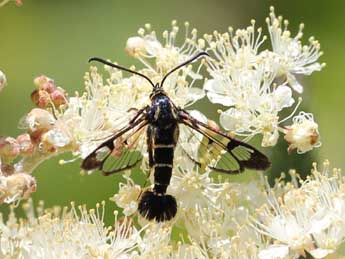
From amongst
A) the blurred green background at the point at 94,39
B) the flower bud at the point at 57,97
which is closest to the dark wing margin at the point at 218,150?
the flower bud at the point at 57,97

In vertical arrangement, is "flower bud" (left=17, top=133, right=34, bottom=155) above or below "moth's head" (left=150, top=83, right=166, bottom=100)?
below

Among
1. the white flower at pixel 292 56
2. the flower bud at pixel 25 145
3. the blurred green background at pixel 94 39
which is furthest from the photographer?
the blurred green background at pixel 94 39

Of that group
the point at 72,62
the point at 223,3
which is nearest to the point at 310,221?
the point at 72,62

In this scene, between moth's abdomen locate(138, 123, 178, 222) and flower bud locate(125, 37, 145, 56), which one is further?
flower bud locate(125, 37, 145, 56)

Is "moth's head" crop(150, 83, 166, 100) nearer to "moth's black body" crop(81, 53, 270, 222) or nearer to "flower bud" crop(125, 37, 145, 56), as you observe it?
"moth's black body" crop(81, 53, 270, 222)

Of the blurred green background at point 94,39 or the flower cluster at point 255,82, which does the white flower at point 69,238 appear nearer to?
the flower cluster at point 255,82

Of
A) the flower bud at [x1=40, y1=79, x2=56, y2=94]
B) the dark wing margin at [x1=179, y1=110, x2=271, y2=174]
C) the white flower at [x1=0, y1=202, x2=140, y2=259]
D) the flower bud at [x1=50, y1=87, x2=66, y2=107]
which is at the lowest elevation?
the white flower at [x1=0, y1=202, x2=140, y2=259]

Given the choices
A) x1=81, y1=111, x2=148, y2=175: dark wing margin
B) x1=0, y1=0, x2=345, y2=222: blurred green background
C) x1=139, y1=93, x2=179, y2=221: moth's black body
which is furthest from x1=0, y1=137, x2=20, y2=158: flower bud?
x1=0, y1=0, x2=345, y2=222: blurred green background
